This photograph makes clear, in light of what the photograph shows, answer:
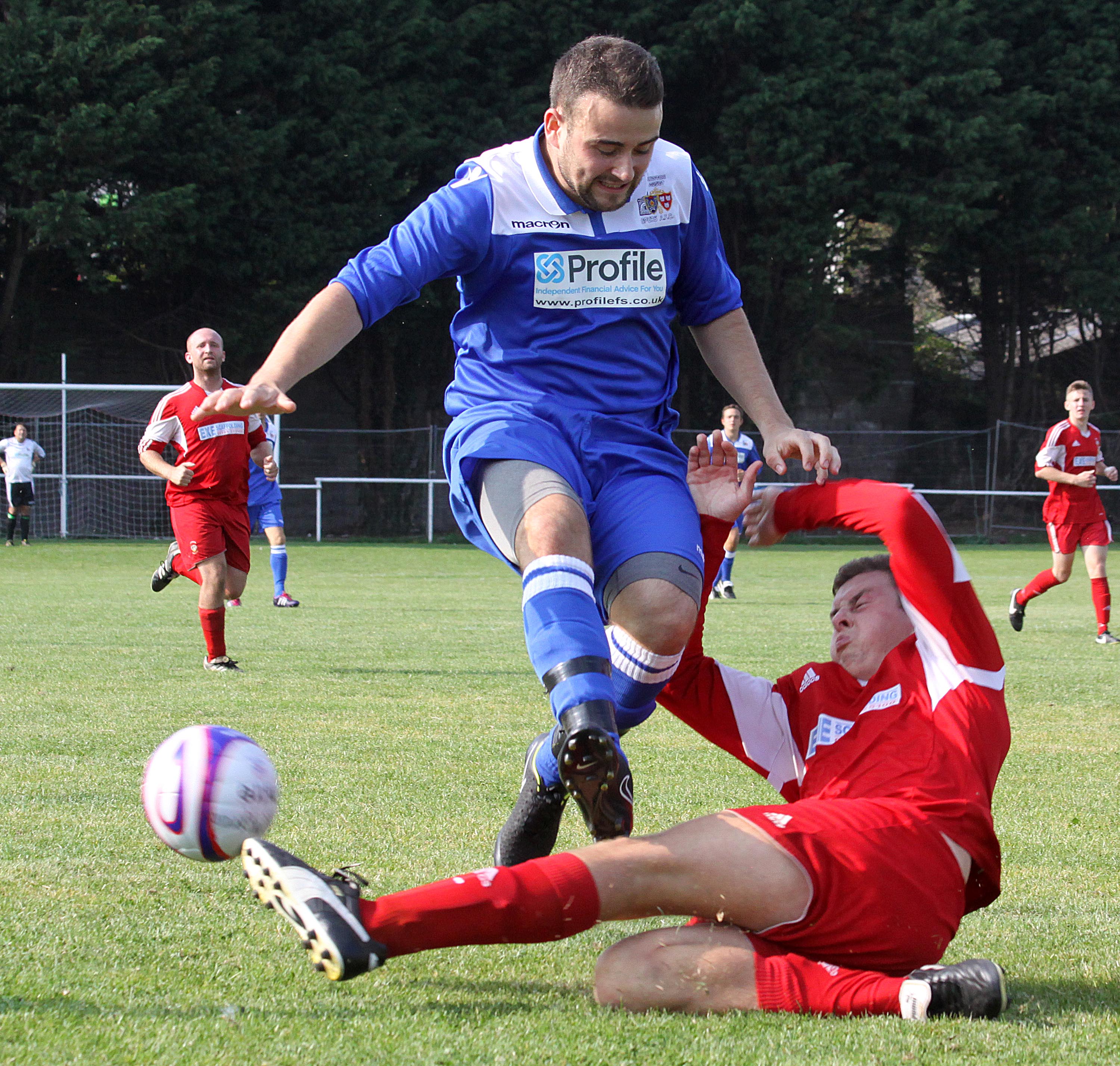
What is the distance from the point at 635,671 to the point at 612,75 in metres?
1.43

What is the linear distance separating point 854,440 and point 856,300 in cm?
552

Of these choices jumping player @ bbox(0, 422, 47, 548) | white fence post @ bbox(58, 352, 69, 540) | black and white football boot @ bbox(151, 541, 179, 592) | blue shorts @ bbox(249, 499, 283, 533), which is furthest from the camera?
white fence post @ bbox(58, 352, 69, 540)

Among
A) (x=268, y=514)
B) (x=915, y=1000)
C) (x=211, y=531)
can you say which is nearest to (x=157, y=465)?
(x=211, y=531)

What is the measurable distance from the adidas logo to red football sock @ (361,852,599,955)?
1.01 metres

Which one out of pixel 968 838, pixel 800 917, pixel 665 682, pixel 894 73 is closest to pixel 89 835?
pixel 665 682

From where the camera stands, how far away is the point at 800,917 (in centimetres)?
275

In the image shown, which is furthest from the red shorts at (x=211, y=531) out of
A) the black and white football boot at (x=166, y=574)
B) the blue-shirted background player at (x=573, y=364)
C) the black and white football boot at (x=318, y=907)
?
the black and white football boot at (x=318, y=907)

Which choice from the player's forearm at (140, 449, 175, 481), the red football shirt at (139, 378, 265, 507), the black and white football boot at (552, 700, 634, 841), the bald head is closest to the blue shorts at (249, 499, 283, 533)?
the red football shirt at (139, 378, 265, 507)

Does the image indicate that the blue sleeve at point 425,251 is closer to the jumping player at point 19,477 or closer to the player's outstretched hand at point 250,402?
the player's outstretched hand at point 250,402

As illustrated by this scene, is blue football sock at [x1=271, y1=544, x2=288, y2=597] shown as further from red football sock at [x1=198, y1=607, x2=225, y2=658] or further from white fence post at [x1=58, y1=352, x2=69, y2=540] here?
white fence post at [x1=58, y1=352, x2=69, y2=540]

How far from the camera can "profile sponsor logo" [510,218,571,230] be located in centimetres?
340

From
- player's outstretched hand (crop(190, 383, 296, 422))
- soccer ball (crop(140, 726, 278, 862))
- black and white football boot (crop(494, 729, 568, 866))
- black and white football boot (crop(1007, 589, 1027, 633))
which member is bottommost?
black and white football boot (crop(1007, 589, 1027, 633))

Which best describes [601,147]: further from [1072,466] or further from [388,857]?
[1072,466]

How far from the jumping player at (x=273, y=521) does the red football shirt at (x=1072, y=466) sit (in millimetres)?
7374
